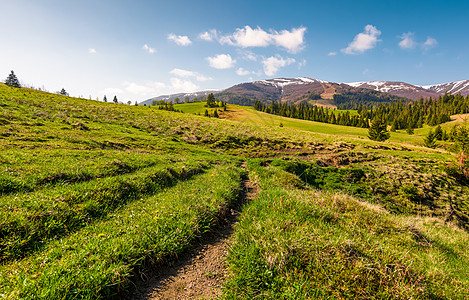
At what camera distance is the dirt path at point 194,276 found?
384 cm

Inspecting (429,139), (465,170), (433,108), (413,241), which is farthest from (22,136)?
(433,108)

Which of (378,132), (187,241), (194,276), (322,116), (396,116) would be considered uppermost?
(396,116)

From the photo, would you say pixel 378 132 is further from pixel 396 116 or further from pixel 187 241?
pixel 396 116

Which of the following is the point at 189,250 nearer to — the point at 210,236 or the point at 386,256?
the point at 210,236

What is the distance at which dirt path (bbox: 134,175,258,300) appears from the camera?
3840 millimetres

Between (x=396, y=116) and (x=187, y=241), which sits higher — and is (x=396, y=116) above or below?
above

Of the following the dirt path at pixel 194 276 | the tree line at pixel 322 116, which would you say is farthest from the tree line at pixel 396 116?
the dirt path at pixel 194 276

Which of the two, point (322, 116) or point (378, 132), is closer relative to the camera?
point (378, 132)

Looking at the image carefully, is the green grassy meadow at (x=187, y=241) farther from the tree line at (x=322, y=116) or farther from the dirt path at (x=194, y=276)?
the tree line at (x=322, y=116)

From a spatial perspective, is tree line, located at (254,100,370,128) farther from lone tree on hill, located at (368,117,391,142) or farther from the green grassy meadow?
the green grassy meadow

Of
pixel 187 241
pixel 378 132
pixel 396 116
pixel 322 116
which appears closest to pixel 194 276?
pixel 187 241

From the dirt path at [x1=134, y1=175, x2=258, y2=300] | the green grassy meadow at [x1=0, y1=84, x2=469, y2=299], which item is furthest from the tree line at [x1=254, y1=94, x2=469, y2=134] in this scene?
the dirt path at [x1=134, y1=175, x2=258, y2=300]

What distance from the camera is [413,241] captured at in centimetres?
587

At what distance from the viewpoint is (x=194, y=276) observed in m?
4.38
